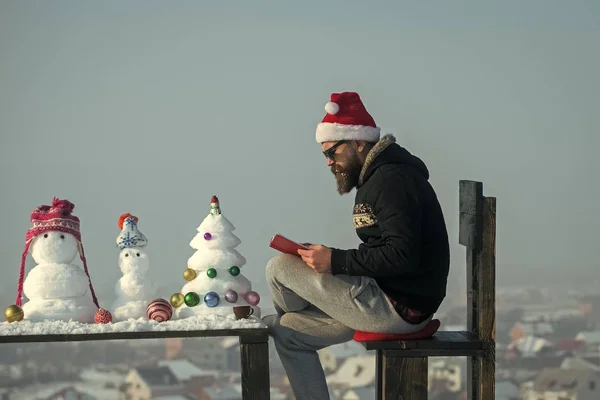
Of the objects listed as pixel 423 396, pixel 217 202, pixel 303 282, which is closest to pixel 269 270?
pixel 303 282

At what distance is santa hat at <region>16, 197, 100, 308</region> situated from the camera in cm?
416

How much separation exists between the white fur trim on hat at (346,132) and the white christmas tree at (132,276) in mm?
874

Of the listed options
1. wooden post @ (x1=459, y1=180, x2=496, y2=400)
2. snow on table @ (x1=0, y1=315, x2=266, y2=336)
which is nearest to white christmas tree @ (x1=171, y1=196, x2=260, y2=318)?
snow on table @ (x1=0, y1=315, x2=266, y2=336)

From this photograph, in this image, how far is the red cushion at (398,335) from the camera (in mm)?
3928

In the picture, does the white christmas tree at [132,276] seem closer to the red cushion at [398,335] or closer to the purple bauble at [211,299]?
the purple bauble at [211,299]

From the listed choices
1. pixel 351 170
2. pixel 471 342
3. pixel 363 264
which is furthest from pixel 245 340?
pixel 471 342

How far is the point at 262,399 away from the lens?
3938 millimetres

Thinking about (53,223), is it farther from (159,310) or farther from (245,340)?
(245,340)

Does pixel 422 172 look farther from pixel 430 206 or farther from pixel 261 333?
pixel 261 333

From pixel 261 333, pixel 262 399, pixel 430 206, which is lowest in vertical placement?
pixel 262 399

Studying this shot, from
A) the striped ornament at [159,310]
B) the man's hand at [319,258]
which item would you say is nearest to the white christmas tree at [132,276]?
the striped ornament at [159,310]

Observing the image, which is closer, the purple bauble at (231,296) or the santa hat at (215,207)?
the purple bauble at (231,296)

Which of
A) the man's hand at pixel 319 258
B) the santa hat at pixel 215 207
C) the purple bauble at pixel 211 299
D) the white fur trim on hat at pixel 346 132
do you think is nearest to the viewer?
the man's hand at pixel 319 258

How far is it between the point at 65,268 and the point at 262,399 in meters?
0.95
